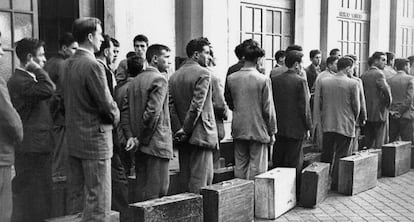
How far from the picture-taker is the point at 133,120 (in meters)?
5.76

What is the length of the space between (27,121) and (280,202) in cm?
326

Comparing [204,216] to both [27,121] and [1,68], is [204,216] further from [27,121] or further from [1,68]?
[1,68]

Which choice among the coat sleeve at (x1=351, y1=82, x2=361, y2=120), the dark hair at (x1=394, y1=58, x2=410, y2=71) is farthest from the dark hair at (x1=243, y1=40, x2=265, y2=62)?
the dark hair at (x1=394, y1=58, x2=410, y2=71)

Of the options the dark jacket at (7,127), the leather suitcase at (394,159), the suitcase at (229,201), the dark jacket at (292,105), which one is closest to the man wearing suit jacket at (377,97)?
the leather suitcase at (394,159)

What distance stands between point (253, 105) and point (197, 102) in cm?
114

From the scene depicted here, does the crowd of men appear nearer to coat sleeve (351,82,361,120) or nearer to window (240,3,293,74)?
coat sleeve (351,82,361,120)

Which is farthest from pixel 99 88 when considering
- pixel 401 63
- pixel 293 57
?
pixel 401 63

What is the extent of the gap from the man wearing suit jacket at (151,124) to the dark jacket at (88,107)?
0.88 metres

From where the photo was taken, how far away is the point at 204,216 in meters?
5.82

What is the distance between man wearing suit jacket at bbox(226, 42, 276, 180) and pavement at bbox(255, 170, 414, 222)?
823mm

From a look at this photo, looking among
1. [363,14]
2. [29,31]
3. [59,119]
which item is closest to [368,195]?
[59,119]

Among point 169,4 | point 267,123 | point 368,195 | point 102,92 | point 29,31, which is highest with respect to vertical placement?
point 169,4

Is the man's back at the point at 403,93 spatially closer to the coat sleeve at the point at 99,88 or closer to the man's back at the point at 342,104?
the man's back at the point at 342,104

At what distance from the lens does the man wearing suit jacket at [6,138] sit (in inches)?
169
